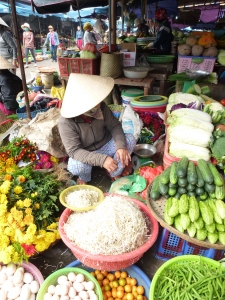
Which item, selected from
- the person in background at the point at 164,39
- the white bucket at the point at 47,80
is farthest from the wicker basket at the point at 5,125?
the person in background at the point at 164,39

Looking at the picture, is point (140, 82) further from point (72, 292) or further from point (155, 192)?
point (72, 292)

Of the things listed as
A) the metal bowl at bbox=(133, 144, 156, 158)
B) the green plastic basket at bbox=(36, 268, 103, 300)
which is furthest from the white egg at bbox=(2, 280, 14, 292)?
the metal bowl at bbox=(133, 144, 156, 158)

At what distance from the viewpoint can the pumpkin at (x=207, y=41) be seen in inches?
206

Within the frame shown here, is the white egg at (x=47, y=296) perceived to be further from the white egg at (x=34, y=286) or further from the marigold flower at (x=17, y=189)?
the marigold flower at (x=17, y=189)

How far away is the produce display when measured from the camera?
1753 millimetres

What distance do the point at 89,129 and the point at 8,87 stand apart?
2504mm

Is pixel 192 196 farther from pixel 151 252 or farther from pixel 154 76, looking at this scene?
Result: pixel 154 76

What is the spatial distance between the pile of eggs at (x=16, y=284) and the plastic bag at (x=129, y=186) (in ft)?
3.93

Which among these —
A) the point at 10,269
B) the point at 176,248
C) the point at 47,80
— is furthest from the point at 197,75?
the point at 47,80

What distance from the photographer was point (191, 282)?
1.57 m

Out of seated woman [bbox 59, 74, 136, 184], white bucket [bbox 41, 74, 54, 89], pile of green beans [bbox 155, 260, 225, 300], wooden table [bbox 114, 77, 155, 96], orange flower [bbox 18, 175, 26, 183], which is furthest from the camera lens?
white bucket [bbox 41, 74, 54, 89]

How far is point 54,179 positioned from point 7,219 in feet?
2.38

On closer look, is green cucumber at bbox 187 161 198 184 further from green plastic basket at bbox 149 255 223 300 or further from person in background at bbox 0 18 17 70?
person in background at bbox 0 18 17 70

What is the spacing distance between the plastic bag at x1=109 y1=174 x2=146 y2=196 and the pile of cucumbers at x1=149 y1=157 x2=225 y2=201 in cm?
58
